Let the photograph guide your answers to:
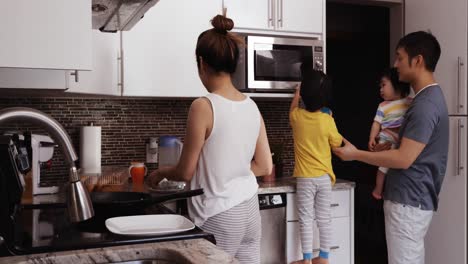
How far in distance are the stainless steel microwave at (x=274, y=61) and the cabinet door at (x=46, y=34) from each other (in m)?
1.72

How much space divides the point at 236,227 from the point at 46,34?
3.29 ft

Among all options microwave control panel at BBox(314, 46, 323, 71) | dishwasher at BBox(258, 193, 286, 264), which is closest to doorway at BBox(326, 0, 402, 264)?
microwave control panel at BBox(314, 46, 323, 71)

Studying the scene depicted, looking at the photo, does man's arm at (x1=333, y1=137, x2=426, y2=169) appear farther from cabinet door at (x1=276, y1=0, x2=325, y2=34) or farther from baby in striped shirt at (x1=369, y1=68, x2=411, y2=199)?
cabinet door at (x1=276, y1=0, x2=325, y2=34)

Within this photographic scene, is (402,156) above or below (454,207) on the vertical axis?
above

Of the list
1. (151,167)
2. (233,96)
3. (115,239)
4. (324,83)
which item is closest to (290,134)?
(324,83)

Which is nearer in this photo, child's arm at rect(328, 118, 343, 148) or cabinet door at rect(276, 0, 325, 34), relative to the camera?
child's arm at rect(328, 118, 343, 148)

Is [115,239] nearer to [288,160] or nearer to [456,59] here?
[288,160]

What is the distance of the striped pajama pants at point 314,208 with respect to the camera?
8.81ft

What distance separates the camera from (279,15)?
9.58ft

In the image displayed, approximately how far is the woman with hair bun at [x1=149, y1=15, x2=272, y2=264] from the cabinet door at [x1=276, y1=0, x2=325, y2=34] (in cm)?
109

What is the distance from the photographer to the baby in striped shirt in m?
2.81

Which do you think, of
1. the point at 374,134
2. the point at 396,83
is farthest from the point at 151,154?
the point at 396,83

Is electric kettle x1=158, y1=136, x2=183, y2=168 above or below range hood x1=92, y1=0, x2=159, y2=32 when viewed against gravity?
below

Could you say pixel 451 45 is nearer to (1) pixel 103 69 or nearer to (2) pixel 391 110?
(2) pixel 391 110
